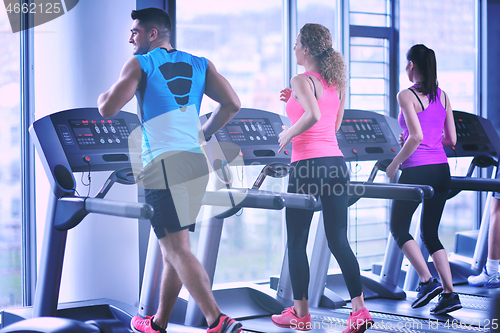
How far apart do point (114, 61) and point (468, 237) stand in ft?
10.5

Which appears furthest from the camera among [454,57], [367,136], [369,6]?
[454,57]

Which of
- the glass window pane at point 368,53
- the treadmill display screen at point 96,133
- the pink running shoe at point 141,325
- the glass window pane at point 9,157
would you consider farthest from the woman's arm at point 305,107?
the glass window pane at point 368,53

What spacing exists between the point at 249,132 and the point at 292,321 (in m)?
1.02

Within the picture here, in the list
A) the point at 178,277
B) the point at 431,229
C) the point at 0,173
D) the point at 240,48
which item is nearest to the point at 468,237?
the point at 431,229

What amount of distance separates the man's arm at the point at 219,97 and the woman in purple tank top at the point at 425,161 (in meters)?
1.05

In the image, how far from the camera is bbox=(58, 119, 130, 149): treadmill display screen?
2.25 meters

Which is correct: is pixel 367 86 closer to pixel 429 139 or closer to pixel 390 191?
pixel 429 139

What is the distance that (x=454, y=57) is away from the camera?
15.3 ft

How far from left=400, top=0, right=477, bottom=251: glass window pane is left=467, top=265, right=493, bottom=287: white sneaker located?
0.94 metres

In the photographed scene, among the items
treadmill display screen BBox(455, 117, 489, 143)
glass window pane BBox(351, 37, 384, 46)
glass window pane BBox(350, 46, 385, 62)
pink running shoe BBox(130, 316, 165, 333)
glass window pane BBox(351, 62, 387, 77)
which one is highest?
glass window pane BBox(351, 37, 384, 46)

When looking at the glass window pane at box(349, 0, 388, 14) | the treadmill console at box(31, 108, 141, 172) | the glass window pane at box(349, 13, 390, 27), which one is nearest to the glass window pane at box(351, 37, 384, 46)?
the glass window pane at box(349, 13, 390, 27)

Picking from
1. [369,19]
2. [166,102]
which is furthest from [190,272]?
[369,19]

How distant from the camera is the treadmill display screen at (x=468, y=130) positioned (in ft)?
11.8

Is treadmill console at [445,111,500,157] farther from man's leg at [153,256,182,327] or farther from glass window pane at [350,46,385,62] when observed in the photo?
man's leg at [153,256,182,327]
